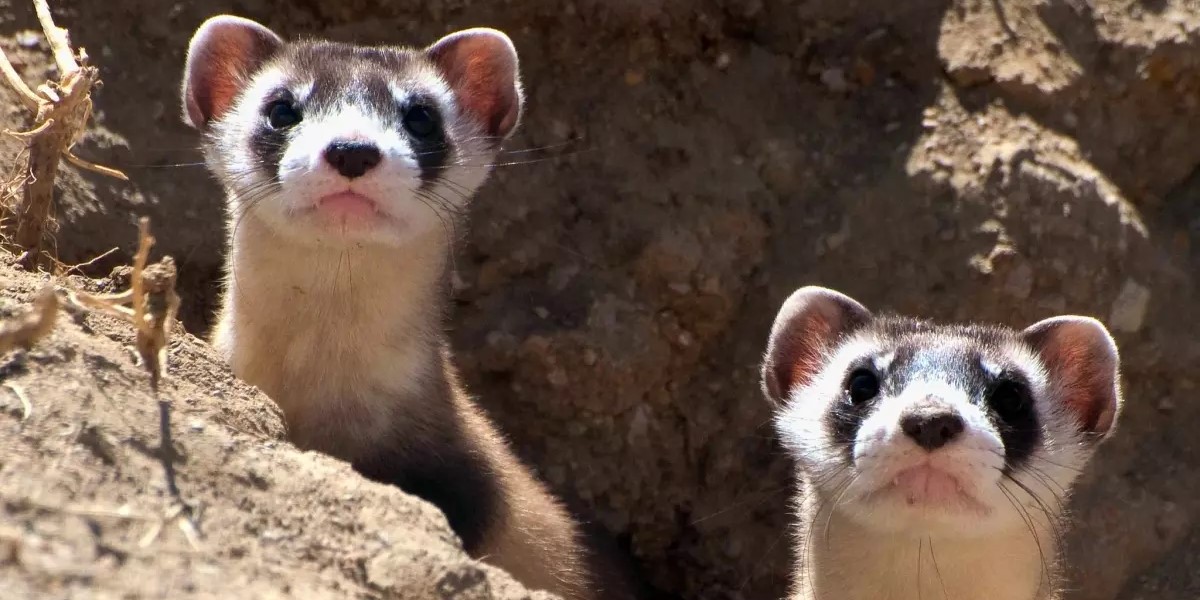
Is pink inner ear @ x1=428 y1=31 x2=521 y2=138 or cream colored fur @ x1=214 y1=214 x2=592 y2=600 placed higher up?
pink inner ear @ x1=428 y1=31 x2=521 y2=138

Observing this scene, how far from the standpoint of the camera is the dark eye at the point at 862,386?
11.4 ft

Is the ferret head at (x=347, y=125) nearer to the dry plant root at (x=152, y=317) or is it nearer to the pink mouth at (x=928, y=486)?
the dry plant root at (x=152, y=317)

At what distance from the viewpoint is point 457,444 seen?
12.1ft

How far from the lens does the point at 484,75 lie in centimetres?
404

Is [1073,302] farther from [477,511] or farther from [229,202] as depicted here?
[229,202]

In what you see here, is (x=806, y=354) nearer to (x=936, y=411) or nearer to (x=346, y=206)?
(x=936, y=411)

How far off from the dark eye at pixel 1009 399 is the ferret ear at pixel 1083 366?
9.1 inches

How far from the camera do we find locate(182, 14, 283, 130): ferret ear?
3.82 metres

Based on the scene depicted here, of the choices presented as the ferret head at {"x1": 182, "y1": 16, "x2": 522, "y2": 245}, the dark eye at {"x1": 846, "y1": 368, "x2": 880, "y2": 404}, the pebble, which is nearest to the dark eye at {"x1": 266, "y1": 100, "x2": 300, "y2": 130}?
the ferret head at {"x1": 182, "y1": 16, "x2": 522, "y2": 245}

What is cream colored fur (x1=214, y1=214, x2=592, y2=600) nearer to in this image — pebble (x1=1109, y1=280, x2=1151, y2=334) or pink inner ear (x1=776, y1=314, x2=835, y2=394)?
pink inner ear (x1=776, y1=314, x2=835, y2=394)

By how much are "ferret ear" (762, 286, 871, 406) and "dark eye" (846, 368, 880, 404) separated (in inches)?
10.7

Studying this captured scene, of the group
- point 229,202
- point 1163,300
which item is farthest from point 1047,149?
point 229,202

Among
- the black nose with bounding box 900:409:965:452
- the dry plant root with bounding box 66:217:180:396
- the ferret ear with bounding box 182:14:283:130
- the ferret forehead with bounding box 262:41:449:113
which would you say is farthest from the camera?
the ferret ear with bounding box 182:14:283:130

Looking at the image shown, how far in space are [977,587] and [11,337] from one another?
228 centimetres
